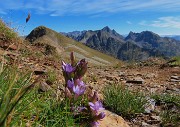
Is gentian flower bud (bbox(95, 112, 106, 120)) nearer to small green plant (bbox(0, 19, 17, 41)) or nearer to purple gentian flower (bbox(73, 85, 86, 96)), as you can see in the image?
purple gentian flower (bbox(73, 85, 86, 96))

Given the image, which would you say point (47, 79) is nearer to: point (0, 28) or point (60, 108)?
point (60, 108)

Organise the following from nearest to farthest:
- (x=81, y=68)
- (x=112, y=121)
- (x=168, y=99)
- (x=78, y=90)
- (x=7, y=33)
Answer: (x=78, y=90) < (x=81, y=68) < (x=112, y=121) < (x=168, y=99) < (x=7, y=33)

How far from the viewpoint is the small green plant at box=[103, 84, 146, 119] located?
6.55m

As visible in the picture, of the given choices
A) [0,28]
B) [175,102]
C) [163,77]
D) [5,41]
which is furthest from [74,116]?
[163,77]

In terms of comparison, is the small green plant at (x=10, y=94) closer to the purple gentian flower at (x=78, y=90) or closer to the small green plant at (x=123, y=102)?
the purple gentian flower at (x=78, y=90)

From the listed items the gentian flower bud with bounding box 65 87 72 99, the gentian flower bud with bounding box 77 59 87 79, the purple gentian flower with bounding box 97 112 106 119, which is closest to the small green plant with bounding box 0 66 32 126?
the gentian flower bud with bounding box 65 87 72 99

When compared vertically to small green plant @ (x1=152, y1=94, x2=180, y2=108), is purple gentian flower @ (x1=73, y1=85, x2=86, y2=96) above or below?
above

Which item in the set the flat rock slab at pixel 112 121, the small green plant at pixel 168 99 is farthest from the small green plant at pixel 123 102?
the small green plant at pixel 168 99

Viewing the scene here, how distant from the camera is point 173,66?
15703mm

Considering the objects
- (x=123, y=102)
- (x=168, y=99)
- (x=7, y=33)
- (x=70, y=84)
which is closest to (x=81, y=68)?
(x=70, y=84)

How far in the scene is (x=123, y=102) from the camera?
6.61 meters

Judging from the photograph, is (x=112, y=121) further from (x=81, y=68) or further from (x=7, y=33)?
(x=7, y=33)

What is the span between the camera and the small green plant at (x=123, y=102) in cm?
655

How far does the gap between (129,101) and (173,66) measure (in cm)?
960
